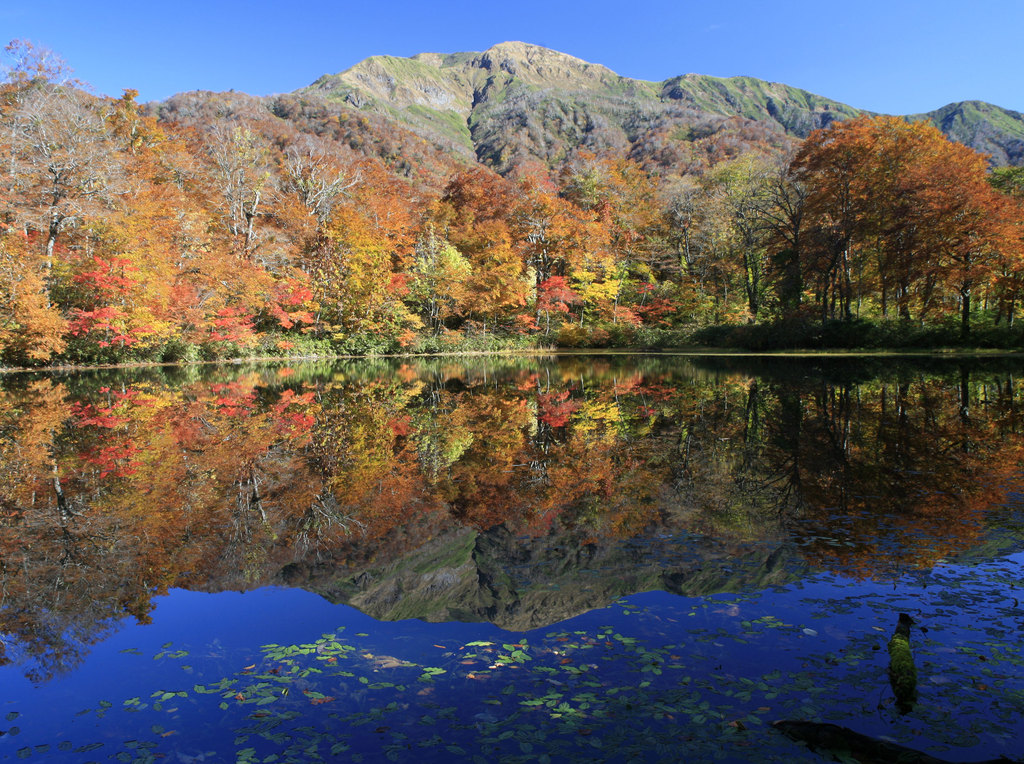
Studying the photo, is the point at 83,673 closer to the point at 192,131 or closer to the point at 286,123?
the point at 192,131

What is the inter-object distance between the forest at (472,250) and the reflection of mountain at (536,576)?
87.8 ft

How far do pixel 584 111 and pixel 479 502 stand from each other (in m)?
→ 135

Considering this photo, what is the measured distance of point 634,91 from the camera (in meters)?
167

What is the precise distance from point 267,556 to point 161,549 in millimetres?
1030

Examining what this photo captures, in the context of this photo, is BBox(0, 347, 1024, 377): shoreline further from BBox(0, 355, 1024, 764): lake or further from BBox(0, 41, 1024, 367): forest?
BBox(0, 355, 1024, 764): lake

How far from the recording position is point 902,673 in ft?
9.37

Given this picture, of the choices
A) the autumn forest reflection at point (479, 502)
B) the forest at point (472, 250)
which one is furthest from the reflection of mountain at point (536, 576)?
the forest at point (472, 250)

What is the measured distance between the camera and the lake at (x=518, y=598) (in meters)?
2.69

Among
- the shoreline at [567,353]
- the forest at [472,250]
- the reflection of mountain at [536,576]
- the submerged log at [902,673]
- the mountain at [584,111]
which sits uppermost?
the mountain at [584,111]

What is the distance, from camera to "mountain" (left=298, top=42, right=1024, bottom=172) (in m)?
102

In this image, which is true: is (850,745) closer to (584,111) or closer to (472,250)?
(472,250)

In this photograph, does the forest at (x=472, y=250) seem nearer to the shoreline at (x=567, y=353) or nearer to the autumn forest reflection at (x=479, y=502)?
the shoreline at (x=567, y=353)

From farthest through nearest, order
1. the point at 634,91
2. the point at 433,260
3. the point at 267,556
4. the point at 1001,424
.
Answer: the point at 634,91 → the point at 433,260 → the point at 1001,424 → the point at 267,556

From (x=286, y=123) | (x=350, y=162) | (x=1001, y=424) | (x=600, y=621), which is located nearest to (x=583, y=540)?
(x=600, y=621)
